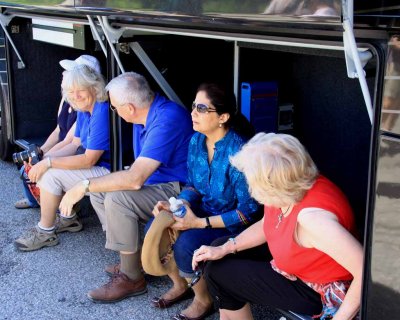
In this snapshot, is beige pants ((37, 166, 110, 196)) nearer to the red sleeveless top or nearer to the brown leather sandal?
the brown leather sandal

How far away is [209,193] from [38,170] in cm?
135

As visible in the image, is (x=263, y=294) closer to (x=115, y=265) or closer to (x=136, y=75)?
(x=115, y=265)

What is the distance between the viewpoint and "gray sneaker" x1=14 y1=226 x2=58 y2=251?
388 cm

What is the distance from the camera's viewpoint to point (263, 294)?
250 centimetres

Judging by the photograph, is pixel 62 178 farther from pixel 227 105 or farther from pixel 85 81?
pixel 227 105

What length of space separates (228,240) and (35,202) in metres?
2.29

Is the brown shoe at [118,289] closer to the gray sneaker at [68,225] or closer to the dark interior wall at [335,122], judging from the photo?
the gray sneaker at [68,225]

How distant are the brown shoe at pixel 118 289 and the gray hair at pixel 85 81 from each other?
1200mm

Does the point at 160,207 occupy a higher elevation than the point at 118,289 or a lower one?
higher

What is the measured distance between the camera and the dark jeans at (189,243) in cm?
287

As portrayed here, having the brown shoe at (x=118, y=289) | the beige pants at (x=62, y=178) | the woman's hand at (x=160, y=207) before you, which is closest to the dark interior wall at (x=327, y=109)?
the woman's hand at (x=160, y=207)

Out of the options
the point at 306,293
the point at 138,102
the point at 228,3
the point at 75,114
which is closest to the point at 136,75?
the point at 138,102

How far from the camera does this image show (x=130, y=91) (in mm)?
3363

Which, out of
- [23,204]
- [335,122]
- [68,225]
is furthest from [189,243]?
[23,204]
